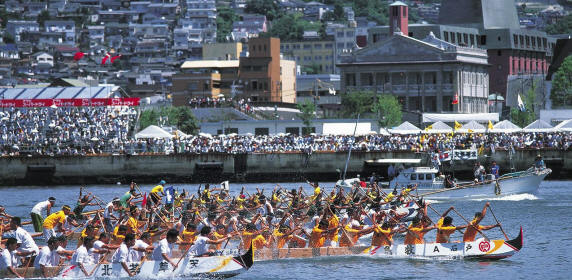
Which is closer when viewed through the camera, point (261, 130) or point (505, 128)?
point (505, 128)

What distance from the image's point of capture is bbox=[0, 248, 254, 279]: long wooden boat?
33875mm

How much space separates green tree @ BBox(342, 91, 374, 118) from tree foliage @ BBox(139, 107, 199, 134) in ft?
59.1

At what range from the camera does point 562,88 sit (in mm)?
123812

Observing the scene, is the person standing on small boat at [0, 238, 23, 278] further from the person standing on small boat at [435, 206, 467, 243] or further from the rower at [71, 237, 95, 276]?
the person standing on small boat at [435, 206, 467, 243]

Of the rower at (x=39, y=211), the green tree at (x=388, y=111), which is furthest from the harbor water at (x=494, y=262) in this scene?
the green tree at (x=388, y=111)

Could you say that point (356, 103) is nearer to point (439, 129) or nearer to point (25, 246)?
point (439, 129)

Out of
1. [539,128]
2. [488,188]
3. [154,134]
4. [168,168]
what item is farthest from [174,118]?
[488,188]

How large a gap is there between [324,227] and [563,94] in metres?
91.0

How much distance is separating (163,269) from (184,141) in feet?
195

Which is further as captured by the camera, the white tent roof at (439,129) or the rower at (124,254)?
the white tent roof at (439,129)

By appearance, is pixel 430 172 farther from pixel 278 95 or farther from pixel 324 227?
pixel 278 95

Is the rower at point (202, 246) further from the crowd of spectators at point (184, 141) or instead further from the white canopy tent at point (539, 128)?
the white canopy tent at point (539, 128)

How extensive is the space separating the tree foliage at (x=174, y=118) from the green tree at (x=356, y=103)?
18.0m

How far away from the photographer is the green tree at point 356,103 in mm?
130750
